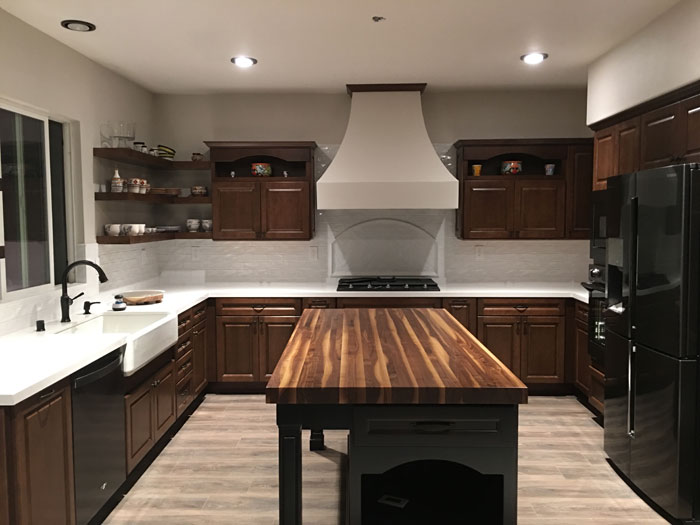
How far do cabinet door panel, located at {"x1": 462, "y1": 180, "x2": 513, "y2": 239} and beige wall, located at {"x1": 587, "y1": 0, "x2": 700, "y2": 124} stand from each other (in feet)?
3.53

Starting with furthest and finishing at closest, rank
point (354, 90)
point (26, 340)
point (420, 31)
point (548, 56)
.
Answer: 1. point (354, 90)
2. point (548, 56)
3. point (420, 31)
4. point (26, 340)

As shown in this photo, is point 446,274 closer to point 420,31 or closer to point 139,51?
point 420,31

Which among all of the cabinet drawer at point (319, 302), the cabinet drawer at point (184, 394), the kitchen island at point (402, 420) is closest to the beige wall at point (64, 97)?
the cabinet drawer at point (184, 394)

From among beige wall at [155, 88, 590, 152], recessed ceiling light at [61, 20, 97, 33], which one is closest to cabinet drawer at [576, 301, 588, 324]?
beige wall at [155, 88, 590, 152]

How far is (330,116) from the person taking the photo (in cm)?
575

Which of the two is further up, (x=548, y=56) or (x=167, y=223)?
(x=548, y=56)

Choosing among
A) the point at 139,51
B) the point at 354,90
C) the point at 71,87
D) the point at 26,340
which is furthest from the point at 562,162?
the point at 26,340

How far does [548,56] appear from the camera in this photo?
4.40 m

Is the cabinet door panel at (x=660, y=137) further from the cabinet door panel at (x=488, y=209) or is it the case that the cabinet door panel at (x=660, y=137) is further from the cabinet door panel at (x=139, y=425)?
the cabinet door panel at (x=139, y=425)

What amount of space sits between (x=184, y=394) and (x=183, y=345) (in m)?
0.38

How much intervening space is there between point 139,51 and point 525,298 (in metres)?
3.71

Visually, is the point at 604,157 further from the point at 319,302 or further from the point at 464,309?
the point at 319,302

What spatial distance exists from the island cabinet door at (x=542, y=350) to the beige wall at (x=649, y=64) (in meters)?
1.77

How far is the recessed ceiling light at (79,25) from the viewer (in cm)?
353
